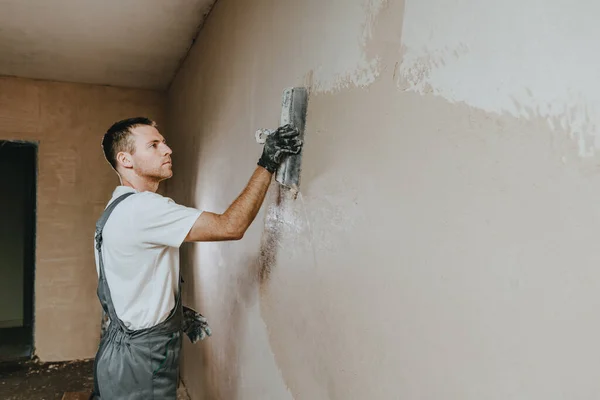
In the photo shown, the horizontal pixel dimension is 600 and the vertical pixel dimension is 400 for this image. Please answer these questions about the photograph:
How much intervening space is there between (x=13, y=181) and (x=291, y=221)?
509cm

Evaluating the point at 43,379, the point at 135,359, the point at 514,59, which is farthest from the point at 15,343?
the point at 514,59

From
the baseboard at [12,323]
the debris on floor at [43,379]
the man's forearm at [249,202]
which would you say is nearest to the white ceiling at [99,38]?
the man's forearm at [249,202]

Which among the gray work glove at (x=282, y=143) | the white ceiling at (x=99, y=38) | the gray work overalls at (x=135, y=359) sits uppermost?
the white ceiling at (x=99, y=38)

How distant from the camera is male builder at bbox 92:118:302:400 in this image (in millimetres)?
1473

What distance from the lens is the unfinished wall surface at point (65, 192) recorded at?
3967mm

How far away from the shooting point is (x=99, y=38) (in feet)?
9.93

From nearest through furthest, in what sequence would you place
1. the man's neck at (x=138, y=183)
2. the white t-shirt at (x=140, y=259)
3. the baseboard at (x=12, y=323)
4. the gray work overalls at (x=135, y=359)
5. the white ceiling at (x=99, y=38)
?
the white t-shirt at (x=140, y=259) → the gray work overalls at (x=135, y=359) → the man's neck at (x=138, y=183) → the white ceiling at (x=99, y=38) → the baseboard at (x=12, y=323)

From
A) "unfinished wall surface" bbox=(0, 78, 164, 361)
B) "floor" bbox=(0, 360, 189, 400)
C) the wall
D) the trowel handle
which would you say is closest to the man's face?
the trowel handle

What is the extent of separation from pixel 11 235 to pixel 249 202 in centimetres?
509

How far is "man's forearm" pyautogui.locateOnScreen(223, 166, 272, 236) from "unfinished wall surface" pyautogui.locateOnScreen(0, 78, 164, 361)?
3.21 metres

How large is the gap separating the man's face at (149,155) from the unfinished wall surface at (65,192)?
8.73ft

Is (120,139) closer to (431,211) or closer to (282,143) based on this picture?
(282,143)

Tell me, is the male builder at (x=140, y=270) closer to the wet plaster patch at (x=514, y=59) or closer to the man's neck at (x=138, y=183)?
the man's neck at (x=138, y=183)

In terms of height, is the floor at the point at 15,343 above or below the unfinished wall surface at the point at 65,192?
below
